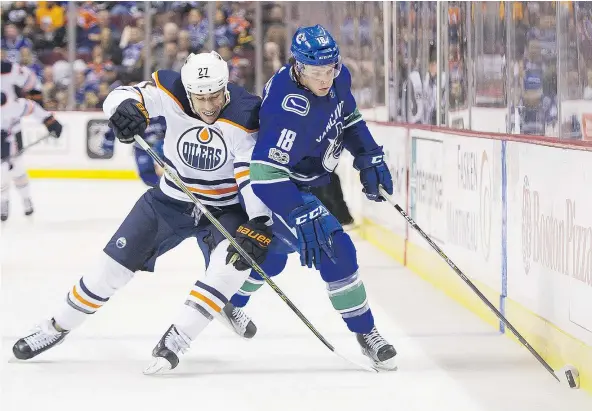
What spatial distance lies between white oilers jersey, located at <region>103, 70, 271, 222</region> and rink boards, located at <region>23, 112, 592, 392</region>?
3.46 ft

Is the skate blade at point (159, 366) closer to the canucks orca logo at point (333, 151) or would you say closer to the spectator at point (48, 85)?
the canucks orca logo at point (333, 151)

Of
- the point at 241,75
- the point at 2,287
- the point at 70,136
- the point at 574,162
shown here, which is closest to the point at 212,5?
the point at 241,75

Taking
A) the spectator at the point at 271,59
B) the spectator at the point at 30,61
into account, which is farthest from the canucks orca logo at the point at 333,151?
the spectator at the point at 30,61

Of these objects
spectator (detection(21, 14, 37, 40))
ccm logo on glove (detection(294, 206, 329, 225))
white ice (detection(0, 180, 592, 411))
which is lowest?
white ice (detection(0, 180, 592, 411))

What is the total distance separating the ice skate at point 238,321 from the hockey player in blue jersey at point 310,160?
0.60 metres

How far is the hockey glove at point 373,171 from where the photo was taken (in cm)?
435

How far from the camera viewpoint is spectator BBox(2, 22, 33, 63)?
15.0 meters

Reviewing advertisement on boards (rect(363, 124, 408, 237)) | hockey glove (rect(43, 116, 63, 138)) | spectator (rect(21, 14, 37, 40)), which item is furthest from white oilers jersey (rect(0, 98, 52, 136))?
spectator (rect(21, 14, 37, 40))

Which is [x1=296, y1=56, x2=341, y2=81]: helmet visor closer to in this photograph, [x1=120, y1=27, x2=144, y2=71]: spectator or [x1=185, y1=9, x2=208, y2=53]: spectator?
[x1=185, y1=9, x2=208, y2=53]: spectator

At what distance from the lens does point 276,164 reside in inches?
157

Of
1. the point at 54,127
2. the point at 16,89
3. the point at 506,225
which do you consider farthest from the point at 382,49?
the point at 506,225

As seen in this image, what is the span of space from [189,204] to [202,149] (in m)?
0.22

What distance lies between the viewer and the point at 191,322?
13.4 feet

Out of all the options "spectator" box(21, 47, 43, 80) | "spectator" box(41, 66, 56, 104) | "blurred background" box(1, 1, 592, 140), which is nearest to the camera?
"blurred background" box(1, 1, 592, 140)
